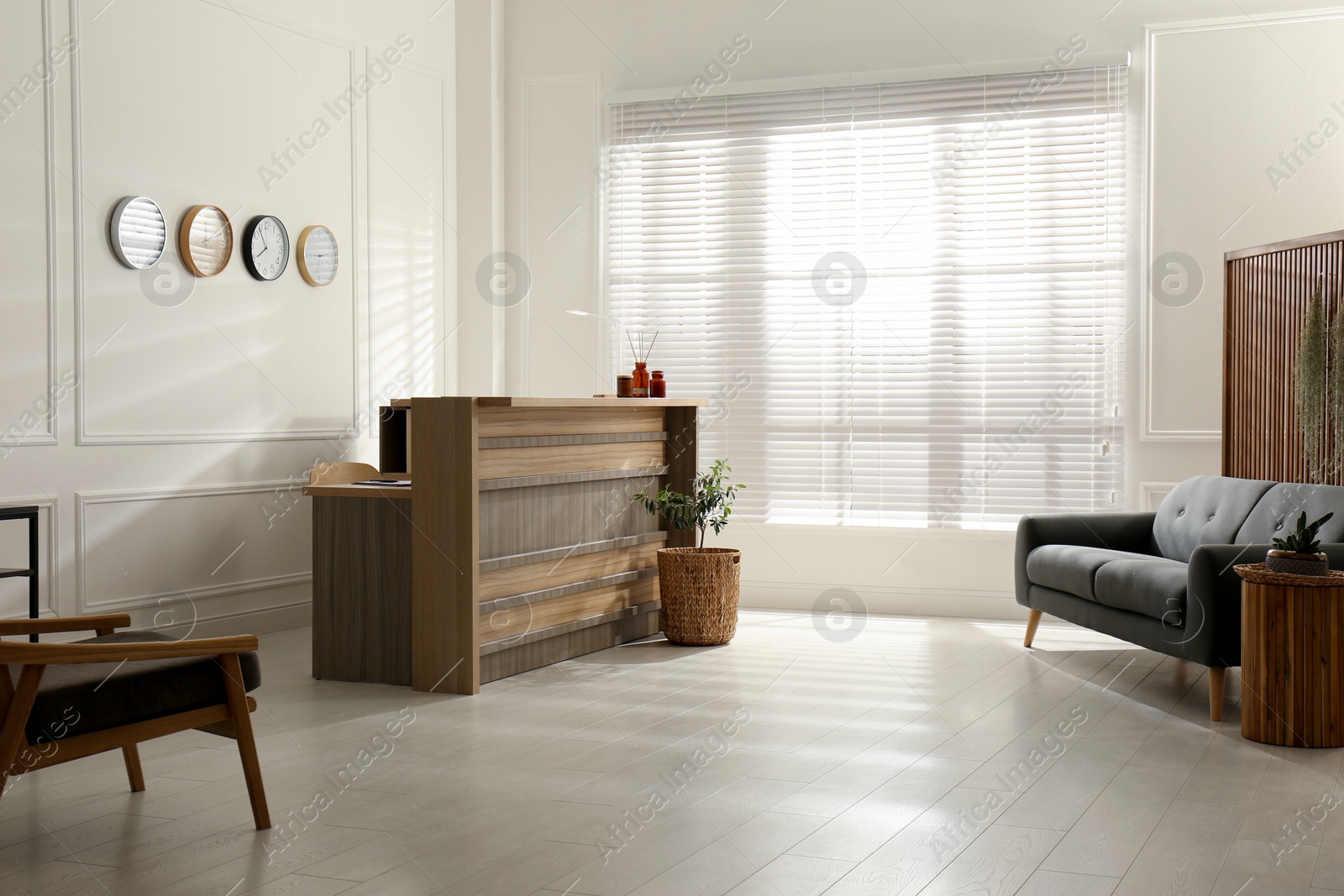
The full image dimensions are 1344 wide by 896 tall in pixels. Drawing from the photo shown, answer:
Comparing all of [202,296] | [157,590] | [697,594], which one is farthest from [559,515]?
[202,296]

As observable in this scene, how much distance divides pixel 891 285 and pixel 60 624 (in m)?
4.94

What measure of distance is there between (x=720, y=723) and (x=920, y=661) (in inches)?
60.2

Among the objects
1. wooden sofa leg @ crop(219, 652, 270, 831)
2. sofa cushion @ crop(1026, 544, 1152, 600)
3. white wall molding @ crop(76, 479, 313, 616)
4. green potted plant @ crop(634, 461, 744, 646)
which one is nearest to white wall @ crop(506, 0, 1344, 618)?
sofa cushion @ crop(1026, 544, 1152, 600)

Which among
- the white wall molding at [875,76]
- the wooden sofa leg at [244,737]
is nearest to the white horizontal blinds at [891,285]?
the white wall molding at [875,76]

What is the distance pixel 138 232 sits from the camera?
210 inches

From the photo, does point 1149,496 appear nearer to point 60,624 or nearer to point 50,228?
point 60,624

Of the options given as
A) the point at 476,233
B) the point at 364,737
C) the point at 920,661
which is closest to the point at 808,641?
the point at 920,661

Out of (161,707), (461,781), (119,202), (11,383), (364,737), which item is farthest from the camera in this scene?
(119,202)

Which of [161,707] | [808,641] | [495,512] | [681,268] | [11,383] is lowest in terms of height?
[808,641]

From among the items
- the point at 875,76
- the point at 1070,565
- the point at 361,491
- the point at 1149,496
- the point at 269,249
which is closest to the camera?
the point at 361,491

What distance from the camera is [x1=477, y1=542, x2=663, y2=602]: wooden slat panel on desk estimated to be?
4898 mm

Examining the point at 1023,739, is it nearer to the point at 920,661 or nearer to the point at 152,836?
the point at 920,661

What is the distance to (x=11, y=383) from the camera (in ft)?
15.7

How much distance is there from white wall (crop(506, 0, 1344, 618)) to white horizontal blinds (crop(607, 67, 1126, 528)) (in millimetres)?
146
